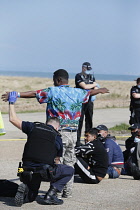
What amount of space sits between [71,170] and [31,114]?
1642cm

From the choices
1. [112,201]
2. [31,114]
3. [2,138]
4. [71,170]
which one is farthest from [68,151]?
[31,114]

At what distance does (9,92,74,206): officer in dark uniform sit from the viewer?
750cm

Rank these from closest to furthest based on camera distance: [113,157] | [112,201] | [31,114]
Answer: [112,201], [113,157], [31,114]

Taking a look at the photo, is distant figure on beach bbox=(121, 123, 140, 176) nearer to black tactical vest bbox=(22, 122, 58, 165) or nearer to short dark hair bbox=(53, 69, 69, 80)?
short dark hair bbox=(53, 69, 69, 80)

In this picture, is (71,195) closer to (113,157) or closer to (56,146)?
(56,146)

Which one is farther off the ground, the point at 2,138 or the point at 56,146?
the point at 56,146

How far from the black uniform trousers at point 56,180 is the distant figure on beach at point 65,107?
363 millimetres

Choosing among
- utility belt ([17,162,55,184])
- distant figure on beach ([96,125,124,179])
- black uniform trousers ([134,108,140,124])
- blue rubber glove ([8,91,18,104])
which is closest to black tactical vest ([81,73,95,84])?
black uniform trousers ([134,108,140,124])

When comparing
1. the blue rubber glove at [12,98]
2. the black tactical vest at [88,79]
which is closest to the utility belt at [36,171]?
the blue rubber glove at [12,98]

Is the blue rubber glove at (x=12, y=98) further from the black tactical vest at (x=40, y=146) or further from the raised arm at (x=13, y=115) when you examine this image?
the black tactical vest at (x=40, y=146)

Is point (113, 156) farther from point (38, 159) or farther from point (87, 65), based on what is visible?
point (87, 65)

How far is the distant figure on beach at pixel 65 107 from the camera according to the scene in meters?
8.15

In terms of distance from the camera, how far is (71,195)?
8430 mm

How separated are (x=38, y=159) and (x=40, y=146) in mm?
169
